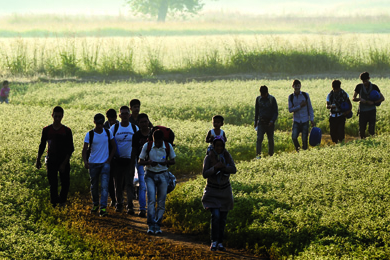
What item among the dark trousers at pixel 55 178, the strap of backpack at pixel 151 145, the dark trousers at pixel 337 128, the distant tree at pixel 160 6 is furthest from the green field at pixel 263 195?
the distant tree at pixel 160 6

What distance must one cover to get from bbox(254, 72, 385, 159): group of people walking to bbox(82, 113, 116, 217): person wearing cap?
5506 mm

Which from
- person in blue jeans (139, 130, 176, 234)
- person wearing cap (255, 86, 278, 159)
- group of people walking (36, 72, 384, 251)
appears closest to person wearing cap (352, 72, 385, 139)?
person wearing cap (255, 86, 278, 159)

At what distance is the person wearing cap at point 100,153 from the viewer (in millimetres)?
11953

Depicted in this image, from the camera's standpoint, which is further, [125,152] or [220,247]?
[125,152]

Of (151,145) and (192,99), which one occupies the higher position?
(151,145)

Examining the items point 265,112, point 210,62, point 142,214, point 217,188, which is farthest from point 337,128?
point 210,62

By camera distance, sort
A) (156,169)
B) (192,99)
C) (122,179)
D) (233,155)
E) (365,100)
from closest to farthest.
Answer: (156,169) → (122,179) → (365,100) → (233,155) → (192,99)

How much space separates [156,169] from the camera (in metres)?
10.9

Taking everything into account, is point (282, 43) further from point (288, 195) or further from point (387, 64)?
point (288, 195)

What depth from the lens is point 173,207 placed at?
12.8 m

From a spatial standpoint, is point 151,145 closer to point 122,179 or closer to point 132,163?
point 132,163

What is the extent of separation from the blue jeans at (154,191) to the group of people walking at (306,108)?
234 inches

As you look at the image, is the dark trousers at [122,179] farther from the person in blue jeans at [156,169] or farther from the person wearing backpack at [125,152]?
the person in blue jeans at [156,169]

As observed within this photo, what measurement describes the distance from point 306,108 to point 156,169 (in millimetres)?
6879
